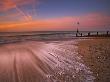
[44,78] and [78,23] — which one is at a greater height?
[78,23]

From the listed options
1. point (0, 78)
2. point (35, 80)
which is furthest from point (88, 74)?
point (0, 78)

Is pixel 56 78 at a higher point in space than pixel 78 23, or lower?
lower

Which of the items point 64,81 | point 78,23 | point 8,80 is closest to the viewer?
point 64,81

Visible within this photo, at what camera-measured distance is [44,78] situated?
7.08 metres

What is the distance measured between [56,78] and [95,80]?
6.21 feet

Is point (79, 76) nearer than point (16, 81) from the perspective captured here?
No

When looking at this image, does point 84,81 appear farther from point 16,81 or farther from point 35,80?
point 16,81

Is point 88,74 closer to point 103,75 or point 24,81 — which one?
point 103,75

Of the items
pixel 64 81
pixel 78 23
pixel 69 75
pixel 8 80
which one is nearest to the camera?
pixel 64 81

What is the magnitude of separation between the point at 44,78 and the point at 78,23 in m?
68.3

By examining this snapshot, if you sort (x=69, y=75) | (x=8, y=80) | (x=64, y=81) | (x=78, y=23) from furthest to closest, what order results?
1. (x=78, y=23)
2. (x=69, y=75)
3. (x=8, y=80)
4. (x=64, y=81)

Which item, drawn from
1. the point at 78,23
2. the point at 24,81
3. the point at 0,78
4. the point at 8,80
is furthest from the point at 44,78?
the point at 78,23

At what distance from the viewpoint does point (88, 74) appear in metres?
7.54

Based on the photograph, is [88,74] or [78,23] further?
[78,23]
